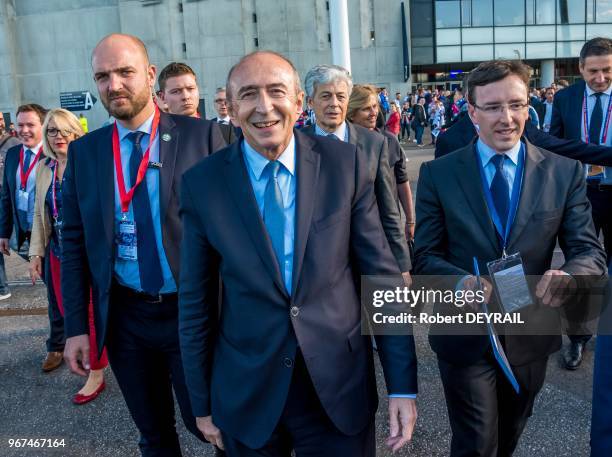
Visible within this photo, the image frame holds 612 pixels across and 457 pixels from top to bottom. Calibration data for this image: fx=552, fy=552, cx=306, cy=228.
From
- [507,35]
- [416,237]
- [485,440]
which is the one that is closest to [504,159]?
[416,237]

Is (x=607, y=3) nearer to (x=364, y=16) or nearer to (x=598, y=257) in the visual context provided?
(x=364, y=16)

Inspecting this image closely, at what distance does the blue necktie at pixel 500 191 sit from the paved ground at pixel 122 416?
1.55m

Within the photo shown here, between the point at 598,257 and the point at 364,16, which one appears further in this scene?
the point at 364,16

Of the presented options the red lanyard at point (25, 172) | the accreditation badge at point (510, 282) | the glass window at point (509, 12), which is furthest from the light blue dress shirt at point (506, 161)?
the glass window at point (509, 12)

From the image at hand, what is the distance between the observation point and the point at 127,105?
8.45ft

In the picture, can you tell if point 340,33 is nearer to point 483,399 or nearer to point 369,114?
point 369,114

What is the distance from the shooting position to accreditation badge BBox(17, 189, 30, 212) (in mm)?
4531

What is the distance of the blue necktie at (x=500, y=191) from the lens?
2334 mm

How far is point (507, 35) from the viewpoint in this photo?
32781 millimetres

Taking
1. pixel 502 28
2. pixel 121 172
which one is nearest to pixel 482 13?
pixel 502 28

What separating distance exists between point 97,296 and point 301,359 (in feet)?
4.08

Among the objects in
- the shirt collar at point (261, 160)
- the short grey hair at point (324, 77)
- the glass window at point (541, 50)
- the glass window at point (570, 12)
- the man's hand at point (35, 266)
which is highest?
the glass window at point (570, 12)

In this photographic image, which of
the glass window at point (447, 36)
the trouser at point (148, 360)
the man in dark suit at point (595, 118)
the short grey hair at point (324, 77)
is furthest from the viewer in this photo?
the glass window at point (447, 36)

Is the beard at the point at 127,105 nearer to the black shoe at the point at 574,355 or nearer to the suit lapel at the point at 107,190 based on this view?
the suit lapel at the point at 107,190
